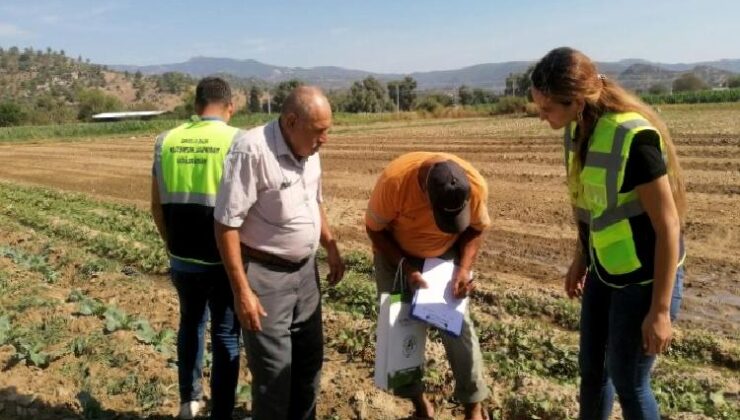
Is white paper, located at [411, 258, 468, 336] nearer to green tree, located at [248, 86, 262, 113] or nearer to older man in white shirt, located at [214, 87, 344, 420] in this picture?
older man in white shirt, located at [214, 87, 344, 420]

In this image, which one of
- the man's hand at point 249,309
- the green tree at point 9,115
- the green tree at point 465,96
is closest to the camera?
the man's hand at point 249,309

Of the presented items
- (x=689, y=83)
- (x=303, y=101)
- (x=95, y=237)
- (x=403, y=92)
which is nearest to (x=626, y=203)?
(x=303, y=101)

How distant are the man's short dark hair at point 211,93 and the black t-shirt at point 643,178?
2.06 metres

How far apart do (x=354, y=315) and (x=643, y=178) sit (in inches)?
131

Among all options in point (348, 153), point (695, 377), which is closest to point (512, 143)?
point (348, 153)

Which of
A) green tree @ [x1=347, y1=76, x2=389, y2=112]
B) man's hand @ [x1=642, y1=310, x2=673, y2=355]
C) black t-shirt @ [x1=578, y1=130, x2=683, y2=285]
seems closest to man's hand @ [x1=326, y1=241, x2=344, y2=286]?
black t-shirt @ [x1=578, y1=130, x2=683, y2=285]

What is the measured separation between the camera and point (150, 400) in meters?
3.87

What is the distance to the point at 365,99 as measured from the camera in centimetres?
5966

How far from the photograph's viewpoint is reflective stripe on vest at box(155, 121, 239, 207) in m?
3.20

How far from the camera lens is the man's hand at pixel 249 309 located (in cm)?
270

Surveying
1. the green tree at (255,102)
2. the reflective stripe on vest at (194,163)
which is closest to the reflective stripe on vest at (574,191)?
the reflective stripe on vest at (194,163)

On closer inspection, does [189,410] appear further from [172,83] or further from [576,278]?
[172,83]

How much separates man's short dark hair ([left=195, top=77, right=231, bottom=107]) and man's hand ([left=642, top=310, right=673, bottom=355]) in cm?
228

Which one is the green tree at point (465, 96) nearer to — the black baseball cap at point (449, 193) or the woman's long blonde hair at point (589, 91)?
the black baseball cap at point (449, 193)
